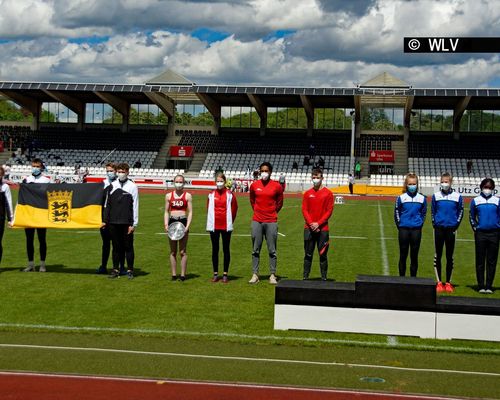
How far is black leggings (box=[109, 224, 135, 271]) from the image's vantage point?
13.0 m

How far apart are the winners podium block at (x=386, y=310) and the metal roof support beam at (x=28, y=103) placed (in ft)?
210

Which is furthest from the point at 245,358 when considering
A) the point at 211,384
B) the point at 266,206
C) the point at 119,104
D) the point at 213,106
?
the point at 119,104

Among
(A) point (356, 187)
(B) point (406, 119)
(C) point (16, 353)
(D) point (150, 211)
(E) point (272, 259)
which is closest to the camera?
(C) point (16, 353)

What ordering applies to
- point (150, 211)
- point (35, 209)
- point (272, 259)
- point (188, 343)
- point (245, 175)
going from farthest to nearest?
point (245, 175) < point (150, 211) < point (35, 209) < point (272, 259) < point (188, 343)

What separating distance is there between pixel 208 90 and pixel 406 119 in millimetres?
18136

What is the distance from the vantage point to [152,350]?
835cm

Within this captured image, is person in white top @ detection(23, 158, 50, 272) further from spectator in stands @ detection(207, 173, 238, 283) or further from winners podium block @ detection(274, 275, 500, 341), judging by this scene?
winners podium block @ detection(274, 275, 500, 341)

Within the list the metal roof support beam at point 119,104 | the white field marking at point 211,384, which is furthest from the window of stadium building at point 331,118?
the white field marking at point 211,384

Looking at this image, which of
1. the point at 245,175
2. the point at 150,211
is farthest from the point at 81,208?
the point at 245,175

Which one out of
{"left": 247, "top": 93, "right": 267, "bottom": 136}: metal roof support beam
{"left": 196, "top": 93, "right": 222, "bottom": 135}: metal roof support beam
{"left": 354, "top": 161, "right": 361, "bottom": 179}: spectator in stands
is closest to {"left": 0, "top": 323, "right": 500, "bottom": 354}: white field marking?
{"left": 354, "top": 161, "right": 361, "bottom": 179}: spectator in stands

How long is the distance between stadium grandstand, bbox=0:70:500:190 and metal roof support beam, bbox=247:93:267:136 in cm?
13

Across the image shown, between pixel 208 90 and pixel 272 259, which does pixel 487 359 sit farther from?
pixel 208 90

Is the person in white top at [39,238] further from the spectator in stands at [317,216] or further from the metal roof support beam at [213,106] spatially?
the metal roof support beam at [213,106]

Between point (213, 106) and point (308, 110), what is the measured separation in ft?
29.6
